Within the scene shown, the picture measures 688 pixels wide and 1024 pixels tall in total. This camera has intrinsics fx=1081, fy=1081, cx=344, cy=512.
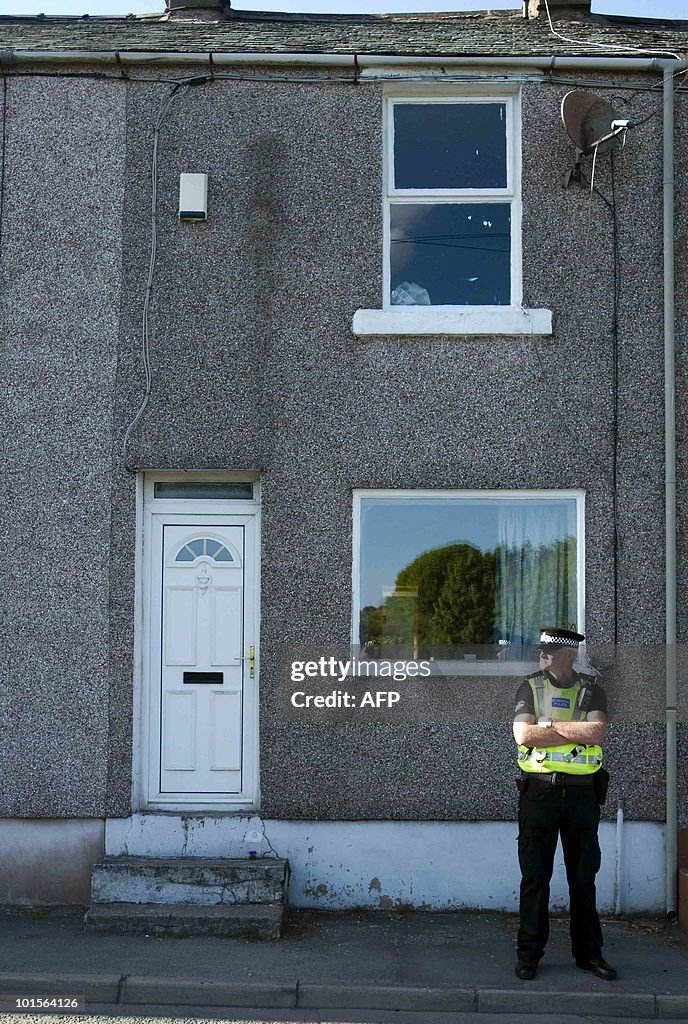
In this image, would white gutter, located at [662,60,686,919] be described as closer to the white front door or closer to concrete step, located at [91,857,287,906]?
concrete step, located at [91,857,287,906]

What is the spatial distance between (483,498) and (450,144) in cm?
259

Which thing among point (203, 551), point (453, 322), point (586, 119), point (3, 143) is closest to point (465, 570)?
point (453, 322)

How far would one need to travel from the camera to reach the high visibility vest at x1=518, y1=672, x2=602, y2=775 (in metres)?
→ 5.86

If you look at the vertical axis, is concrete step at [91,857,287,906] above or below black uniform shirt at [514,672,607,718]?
below

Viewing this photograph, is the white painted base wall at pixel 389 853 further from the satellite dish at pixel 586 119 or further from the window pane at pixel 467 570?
the satellite dish at pixel 586 119

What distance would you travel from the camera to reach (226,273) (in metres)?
7.52

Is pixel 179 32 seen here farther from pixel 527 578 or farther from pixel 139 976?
pixel 139 976

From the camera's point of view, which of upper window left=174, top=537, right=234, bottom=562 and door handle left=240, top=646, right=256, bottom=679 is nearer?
door handle left=240, top=646, right=256, bottom=679

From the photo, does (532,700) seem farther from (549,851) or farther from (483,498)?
(483,498)

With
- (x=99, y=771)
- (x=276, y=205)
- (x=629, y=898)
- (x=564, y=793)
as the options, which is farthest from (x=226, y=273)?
(x=629, y=898)

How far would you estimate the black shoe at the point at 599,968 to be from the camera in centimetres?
588

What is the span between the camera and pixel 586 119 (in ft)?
24.2

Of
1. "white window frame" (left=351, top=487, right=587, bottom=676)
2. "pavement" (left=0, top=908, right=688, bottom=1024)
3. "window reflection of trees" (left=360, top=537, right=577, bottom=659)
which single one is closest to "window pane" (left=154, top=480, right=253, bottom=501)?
"white window frame" (left=351, top=487, right=587, bottom=676)

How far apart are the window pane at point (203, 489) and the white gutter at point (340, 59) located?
2944mm
